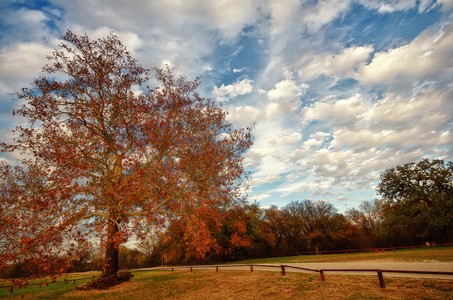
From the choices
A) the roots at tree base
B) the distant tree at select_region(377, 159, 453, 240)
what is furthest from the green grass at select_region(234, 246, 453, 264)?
the roots at tree base

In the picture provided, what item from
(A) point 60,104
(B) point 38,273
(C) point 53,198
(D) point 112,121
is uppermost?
(A) point 60,104

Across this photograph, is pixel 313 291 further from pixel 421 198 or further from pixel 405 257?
pixel 421 198

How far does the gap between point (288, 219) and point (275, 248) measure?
32.1 feet

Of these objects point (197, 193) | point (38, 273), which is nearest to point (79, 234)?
point (38, 273)

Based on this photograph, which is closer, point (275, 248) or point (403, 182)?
point (403, 182)

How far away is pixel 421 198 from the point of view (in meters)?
40.4

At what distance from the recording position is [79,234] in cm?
973

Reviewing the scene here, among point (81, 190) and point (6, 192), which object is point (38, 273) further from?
point (6, 192)

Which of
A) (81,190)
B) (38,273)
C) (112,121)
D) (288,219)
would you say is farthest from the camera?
(288,219)

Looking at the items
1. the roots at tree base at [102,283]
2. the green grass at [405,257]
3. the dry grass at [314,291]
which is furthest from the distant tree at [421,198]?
the roots at tree base at [102,283]

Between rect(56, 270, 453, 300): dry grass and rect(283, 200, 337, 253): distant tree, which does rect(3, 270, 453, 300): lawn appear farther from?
rect(283, 200, 337, 253): distant tree

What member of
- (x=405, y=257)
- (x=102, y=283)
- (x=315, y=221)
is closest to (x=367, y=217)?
(x=315, y=221)

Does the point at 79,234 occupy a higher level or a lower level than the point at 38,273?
higher

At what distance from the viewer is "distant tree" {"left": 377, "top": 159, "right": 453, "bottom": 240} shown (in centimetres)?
3728
